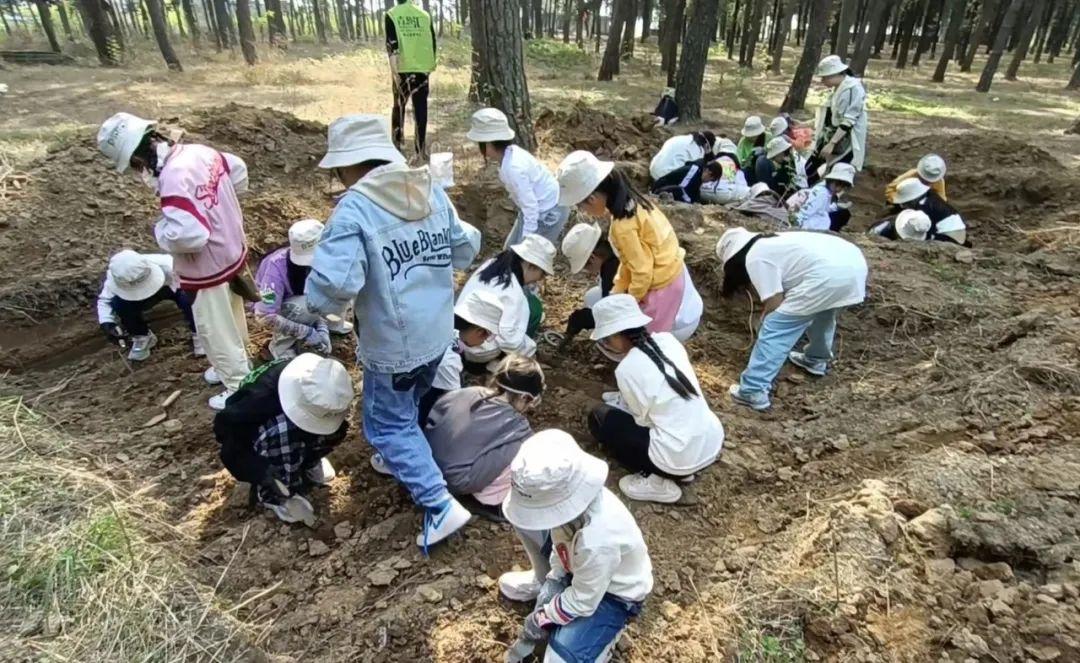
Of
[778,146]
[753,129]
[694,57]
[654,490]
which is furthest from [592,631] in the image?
[694,57]

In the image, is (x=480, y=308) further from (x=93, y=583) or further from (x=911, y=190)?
(x=911, y=190)

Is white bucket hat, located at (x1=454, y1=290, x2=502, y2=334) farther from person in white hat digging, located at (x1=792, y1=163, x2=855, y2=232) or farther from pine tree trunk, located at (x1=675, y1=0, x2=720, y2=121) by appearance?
pine tree trunk, located at (x1=675, y1=0, x2=720, y2=121)

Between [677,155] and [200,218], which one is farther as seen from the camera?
[677,155]

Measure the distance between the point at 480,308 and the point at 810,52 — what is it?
10247 millimetres

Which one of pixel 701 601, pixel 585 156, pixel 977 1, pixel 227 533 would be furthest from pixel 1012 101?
pixel 227 533

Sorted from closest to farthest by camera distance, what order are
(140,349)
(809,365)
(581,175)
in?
(581,175) < (140,349) < (809,365)

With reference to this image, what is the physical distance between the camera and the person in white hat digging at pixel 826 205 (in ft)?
19.7

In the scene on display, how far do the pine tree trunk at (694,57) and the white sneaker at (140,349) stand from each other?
27.6ft

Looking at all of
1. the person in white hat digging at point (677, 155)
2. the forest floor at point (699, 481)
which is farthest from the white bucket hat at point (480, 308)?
the person in white hat digging at point (677, 155)

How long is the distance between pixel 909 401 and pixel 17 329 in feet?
17.8

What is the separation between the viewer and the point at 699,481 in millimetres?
2977

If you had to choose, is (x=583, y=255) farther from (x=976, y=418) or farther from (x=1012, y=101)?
(x=1012, y=101)

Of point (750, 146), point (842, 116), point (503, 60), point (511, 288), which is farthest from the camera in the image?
point (750, 146)

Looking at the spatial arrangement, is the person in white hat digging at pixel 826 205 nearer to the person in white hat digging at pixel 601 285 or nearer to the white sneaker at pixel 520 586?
the person in white hat digging at pixel 601 285
